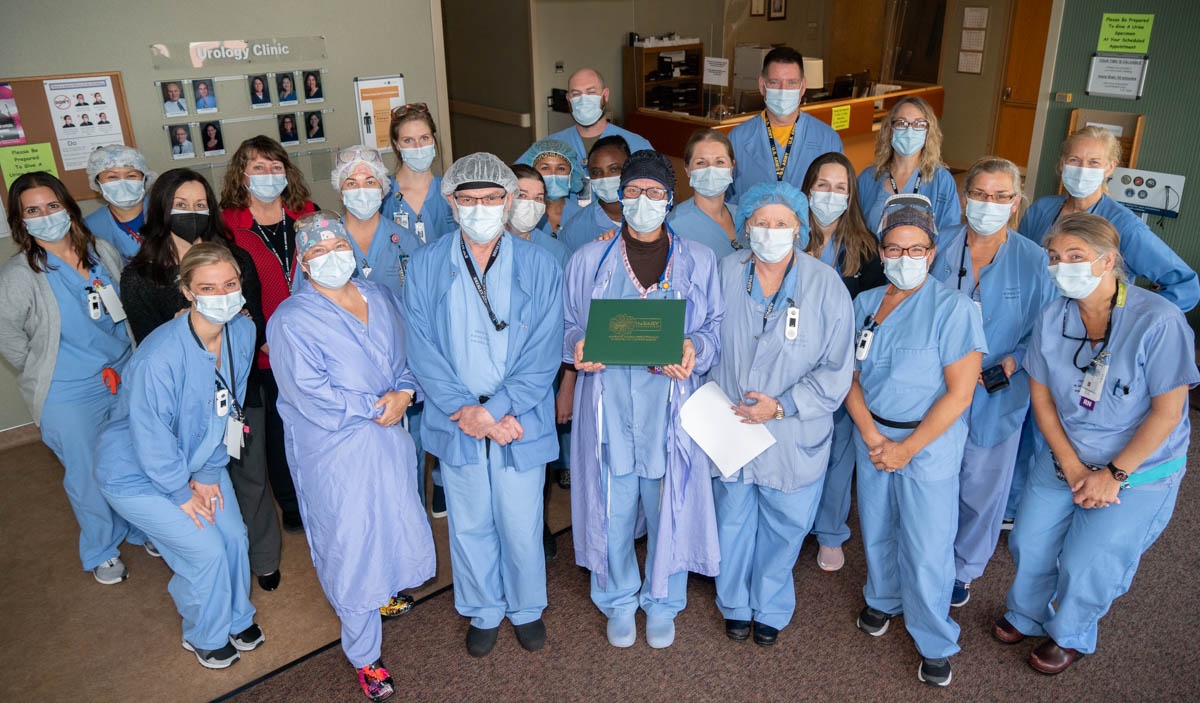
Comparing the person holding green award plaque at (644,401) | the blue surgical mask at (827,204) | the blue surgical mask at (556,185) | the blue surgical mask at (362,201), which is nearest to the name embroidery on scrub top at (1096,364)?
the blue surgical mask at (827,204)

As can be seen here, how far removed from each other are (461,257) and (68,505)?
2.84m

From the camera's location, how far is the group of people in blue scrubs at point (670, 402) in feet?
8.69

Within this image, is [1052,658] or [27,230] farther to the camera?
[27,230]

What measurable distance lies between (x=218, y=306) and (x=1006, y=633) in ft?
10.0

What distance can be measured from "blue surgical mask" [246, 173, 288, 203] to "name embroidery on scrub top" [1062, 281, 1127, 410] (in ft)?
10.1

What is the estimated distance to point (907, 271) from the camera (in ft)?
8.71

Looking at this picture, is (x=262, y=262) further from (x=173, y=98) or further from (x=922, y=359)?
(x=922, y=359)

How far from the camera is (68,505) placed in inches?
164

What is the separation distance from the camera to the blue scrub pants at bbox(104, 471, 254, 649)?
109 inches

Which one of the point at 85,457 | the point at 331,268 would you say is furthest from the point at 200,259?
the point at 85,457

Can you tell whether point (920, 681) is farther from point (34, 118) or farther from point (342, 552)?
point (34, 118)

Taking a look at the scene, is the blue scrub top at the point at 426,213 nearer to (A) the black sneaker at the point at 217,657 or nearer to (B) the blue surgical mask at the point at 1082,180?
(A) the black sneaker at the point at 217,657

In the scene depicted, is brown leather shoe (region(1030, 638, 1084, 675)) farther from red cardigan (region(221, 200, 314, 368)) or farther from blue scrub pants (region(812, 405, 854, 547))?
red cardigan (region(221, 200, 314, 368))

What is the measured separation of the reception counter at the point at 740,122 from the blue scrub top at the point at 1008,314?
4.15m
